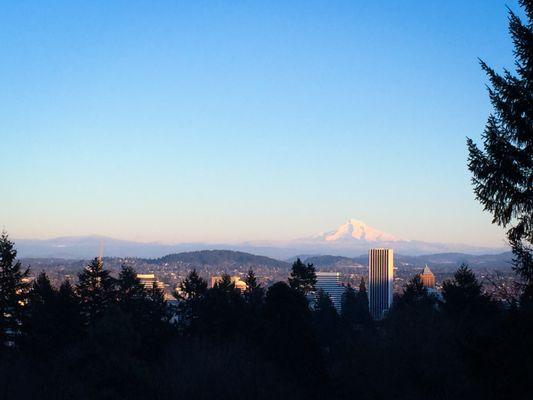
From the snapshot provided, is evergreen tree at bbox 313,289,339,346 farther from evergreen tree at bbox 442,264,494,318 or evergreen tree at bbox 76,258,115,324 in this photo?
evergreen tree at bbox 76,258,115,324

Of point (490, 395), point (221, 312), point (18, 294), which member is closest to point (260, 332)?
point (221, 312)

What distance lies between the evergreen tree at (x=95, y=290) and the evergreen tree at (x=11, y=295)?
15.6ft

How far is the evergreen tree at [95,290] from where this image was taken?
35.7m

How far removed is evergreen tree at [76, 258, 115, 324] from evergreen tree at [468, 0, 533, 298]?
28.3 m

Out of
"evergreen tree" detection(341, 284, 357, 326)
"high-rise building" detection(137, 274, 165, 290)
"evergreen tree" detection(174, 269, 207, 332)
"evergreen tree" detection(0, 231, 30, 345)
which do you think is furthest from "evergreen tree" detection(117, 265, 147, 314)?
"evergreen tree" detection(341, 284, 357, 326)

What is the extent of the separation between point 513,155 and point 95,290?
3016 cm

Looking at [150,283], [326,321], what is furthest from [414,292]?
[150,283]

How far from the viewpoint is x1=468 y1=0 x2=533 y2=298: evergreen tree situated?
32.8ft

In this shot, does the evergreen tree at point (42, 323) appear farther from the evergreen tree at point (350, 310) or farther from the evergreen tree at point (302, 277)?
the evergreen tree at point (350, 310)

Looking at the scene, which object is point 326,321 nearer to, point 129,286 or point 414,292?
point 414,292

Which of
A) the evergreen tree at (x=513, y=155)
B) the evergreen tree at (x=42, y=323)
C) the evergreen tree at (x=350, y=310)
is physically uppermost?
the evergreen tree at (x=513, y=155)

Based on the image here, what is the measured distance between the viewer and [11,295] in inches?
1168

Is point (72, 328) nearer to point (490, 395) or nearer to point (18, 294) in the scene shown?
point (18, 294)

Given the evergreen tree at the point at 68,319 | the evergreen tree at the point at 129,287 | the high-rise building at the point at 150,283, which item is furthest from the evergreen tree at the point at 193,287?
the evergreen tree at the point at 68,319
